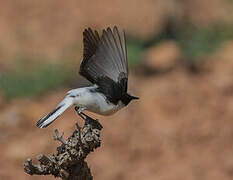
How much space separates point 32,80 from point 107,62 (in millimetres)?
5889

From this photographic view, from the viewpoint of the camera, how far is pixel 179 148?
7852 mm

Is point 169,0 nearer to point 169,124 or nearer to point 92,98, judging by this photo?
point 169,124

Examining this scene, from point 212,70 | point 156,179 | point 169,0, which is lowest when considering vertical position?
point 156,179

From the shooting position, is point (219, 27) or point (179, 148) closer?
point (179, 148)

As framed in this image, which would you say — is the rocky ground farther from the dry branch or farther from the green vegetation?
the dry branch

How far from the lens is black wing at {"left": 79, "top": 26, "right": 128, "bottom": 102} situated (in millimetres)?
4207

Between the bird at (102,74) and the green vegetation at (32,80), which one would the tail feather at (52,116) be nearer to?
the bird at (102,74)

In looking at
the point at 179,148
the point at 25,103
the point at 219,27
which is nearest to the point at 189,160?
the point at 179,148

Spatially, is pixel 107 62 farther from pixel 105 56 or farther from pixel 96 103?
pixel 96 103

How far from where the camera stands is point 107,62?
14.1 ft

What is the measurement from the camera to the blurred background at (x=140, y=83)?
7.66m

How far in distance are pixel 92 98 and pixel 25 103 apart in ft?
17.8

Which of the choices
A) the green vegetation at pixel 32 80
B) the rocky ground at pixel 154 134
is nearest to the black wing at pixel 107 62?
the rocky ground at pixel 154 134

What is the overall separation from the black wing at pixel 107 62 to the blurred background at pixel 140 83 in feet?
3.37
